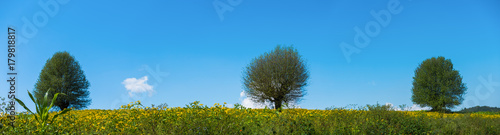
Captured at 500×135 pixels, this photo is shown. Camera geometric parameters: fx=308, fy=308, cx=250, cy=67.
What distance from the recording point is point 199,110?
22.1ft

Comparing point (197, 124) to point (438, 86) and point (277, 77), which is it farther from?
point (438, 86)

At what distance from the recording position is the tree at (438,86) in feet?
89.5

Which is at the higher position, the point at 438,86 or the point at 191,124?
the point at 438,86

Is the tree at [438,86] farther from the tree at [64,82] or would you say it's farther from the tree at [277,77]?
the tree at [64,82]

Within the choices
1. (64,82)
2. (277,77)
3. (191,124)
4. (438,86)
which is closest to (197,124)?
(191,124)

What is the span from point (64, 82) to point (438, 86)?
31.0 metres

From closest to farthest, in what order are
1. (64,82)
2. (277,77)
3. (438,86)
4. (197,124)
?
→ (197,124)
(277,77)
(64,82)
(438,86)

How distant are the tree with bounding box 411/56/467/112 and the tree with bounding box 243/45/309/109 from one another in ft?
48.1

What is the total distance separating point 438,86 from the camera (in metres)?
27.8

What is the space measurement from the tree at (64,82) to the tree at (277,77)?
41.6 feet

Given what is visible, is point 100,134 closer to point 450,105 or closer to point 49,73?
point 49,73

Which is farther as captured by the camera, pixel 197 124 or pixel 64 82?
pixel 64 82

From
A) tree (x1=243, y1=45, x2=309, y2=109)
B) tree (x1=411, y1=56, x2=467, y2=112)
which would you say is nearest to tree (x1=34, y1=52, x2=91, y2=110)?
tree (x1=243, y1=45, x2=309, y2=109)

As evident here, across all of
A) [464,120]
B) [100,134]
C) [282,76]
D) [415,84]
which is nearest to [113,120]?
[100,134]
